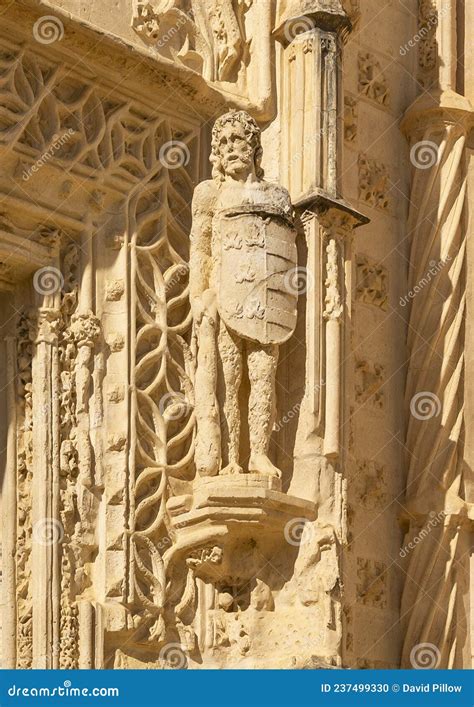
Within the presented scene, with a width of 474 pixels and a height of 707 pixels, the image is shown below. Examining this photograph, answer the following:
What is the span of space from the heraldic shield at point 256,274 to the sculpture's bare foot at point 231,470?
0.65 metres

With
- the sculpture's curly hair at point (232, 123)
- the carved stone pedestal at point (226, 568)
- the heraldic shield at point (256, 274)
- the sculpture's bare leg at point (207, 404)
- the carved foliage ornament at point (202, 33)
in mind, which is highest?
the carved foliage ornament at point (202, 33)

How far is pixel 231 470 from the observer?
42.5 ft

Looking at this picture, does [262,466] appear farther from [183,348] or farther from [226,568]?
[183,348]

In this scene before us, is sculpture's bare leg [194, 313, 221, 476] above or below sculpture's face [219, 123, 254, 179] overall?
below

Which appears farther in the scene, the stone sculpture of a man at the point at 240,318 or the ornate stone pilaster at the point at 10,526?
the stone sculpture of a man at the point at 240,318

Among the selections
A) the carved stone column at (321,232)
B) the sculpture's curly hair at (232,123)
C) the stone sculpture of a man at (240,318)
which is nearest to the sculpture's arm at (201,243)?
the stone sculpture of a man at (240,318)

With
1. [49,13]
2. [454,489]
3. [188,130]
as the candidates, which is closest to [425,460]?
[454,489]

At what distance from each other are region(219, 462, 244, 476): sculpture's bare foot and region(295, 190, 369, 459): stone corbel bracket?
1.70 feet

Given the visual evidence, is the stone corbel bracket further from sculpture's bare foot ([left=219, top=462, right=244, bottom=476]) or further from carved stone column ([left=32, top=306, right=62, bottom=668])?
carved stone column ([left=32, top=306, right=62, bottom=668])

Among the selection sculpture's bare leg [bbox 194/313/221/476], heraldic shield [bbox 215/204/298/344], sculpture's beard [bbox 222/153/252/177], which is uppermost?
sculpture's beard [bbox 222/153/252/177]

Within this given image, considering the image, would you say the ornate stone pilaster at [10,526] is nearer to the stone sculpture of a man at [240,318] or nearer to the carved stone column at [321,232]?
the stone sculpture of a man at [240,318]

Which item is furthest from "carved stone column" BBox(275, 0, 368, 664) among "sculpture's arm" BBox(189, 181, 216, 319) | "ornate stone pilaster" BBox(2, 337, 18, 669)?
"ornate stone pilaster" BBox(2, 337, 18, 669)

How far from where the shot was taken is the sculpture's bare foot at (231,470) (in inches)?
510

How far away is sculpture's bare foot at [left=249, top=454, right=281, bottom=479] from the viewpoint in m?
13.0
